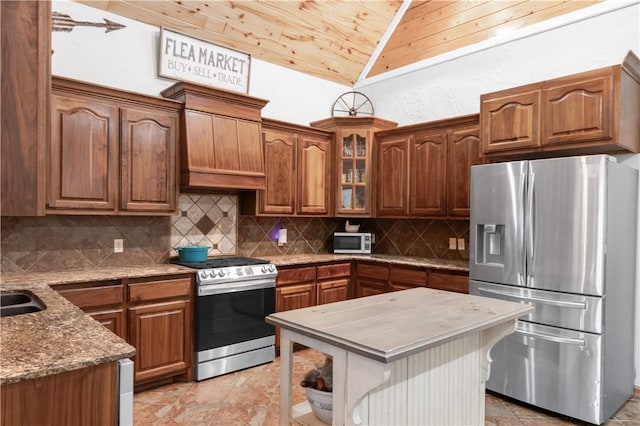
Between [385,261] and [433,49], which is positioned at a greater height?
[433,49]

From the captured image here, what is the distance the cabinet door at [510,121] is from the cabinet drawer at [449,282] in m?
1.09

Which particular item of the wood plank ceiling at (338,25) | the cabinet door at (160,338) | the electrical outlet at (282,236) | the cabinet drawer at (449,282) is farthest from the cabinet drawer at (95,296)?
the cabinet drawer at (449,282)

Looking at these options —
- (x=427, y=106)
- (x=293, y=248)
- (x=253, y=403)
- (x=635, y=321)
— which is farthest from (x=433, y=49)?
(x=253, y=403)

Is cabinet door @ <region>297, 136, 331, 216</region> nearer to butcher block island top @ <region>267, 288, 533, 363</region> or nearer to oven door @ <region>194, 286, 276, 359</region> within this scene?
oven door @ <region>194, 286, 276, 359</region>

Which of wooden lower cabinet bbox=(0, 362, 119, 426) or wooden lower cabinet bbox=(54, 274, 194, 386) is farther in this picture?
wooden lower cabinet bbox=(54, 274, 194, 386)

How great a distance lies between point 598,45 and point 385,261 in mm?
2582

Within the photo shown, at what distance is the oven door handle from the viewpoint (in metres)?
3.39

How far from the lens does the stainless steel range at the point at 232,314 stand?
340 cm

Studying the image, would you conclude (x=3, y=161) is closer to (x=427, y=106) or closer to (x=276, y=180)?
(x=276, y=180)

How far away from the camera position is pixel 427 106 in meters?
4.75

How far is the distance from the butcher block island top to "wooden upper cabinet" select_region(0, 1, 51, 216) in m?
1.00

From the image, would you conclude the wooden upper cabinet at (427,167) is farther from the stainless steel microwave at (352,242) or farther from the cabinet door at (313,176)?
the cabinet door at (313,176)

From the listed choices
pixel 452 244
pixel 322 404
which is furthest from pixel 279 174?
pixel 322 404

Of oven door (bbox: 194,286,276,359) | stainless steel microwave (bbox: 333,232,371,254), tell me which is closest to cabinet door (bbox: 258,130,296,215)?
stainless steel microwave (bbox: 333,232,371,254)
